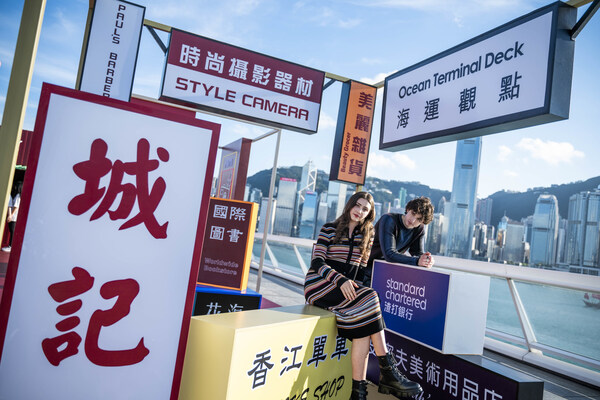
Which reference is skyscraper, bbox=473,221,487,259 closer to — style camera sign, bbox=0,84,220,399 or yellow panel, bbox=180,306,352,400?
yellow panel, bbox=180,306,352,400

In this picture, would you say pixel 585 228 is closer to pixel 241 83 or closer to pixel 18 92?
pixel 241 83

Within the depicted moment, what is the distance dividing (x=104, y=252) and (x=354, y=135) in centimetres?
291

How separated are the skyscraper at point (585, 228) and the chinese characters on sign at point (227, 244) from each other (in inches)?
1022

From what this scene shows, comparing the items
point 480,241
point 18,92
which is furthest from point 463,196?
point 18,92

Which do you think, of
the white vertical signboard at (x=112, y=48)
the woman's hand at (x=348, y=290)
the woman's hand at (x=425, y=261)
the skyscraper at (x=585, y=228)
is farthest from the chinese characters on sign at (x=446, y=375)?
the skyscraper at (x=585, y=228)

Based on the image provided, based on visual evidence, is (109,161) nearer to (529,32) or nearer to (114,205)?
(114,205)

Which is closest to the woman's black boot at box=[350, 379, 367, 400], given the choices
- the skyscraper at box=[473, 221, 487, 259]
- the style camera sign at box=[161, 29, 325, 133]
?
the style camera sign at box=[161, 29, 325, 133]

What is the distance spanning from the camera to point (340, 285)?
218cm

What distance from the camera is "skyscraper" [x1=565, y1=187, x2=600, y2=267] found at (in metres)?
24.4

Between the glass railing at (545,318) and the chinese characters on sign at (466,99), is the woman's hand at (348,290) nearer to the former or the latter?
the chinese characters on sign at (466,99)

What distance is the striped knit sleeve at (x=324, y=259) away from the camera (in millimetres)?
2230

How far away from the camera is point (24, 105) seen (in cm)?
113

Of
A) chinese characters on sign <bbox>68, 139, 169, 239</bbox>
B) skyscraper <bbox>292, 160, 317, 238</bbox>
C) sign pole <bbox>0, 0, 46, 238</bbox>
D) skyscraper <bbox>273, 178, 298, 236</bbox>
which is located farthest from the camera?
skyscraper <bbox>292, 160, 317, 238</bbox>

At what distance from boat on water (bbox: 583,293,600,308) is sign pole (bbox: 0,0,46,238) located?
14.2ft
